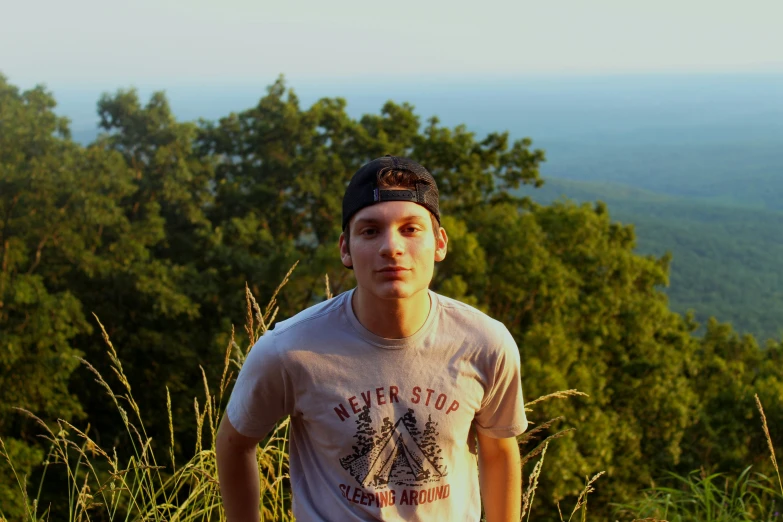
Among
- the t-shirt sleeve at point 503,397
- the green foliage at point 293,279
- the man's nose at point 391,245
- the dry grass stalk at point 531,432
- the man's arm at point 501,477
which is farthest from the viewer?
the green foliage at point 293,279

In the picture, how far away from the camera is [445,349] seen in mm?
1910

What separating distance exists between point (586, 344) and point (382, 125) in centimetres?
719

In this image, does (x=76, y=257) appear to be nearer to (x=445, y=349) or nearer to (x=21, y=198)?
(x=21, y=198)

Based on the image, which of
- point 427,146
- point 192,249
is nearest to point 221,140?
point 192,249

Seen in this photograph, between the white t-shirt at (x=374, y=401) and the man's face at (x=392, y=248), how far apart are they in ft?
0.41

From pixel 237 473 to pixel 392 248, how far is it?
28.0 inches

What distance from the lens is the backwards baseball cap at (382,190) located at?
188 cm

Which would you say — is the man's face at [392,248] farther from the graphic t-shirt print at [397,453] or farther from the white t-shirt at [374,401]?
the graphic t-shirt print at [397,453]

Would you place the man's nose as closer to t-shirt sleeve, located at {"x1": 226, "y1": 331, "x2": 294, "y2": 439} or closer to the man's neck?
the man's neck

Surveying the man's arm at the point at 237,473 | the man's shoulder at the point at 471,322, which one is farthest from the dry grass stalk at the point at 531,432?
the man's arm at the point at 237,473

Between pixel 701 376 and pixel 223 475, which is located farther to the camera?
pixel 701 376

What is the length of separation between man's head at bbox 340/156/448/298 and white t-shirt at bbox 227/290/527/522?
135 mm

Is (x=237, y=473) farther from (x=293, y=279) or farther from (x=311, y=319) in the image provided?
(x=293, y=279)

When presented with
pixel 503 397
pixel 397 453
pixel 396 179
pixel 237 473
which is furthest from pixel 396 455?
pixel 396 179
